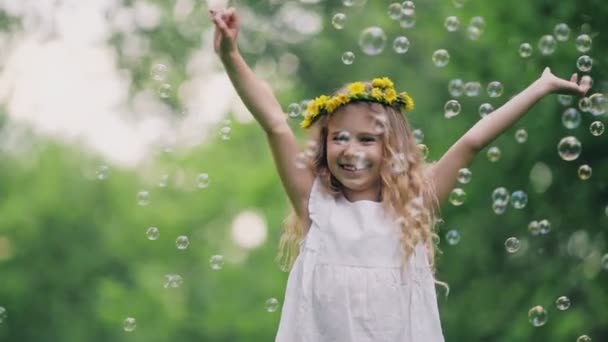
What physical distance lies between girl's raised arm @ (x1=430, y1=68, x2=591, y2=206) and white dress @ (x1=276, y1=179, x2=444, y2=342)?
22 centimetres

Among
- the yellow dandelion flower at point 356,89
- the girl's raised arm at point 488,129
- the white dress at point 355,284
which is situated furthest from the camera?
the yellow dandelion flower at point 356,89

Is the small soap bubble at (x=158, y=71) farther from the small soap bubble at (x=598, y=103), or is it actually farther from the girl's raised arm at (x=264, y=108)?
the small soap bubble at (x=598, y=103)

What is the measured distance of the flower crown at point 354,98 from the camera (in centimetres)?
378

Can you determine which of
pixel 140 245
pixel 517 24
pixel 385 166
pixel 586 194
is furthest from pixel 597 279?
pixel 385 166

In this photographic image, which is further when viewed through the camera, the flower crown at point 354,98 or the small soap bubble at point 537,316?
the small soap bubble at point 537,316

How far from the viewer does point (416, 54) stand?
456 inches

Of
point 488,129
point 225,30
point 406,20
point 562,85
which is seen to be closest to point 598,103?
point 406,20

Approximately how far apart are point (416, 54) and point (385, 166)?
26.1ft

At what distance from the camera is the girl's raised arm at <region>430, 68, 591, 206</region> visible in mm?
3682

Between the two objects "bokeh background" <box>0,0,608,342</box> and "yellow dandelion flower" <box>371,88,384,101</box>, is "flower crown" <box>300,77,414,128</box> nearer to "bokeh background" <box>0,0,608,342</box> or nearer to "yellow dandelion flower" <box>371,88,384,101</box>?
"yellow dandelion flower" <box>371,88,384,101</box>

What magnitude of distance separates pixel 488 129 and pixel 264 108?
0.64 meters

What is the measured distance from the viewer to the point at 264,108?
12.0 feet

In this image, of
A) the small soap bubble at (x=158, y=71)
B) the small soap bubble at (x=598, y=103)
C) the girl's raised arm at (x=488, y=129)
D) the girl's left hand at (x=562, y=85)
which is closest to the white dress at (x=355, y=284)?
the girl's raised arm at (x=488, y=129)

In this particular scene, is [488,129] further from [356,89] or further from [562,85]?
[356,89]
